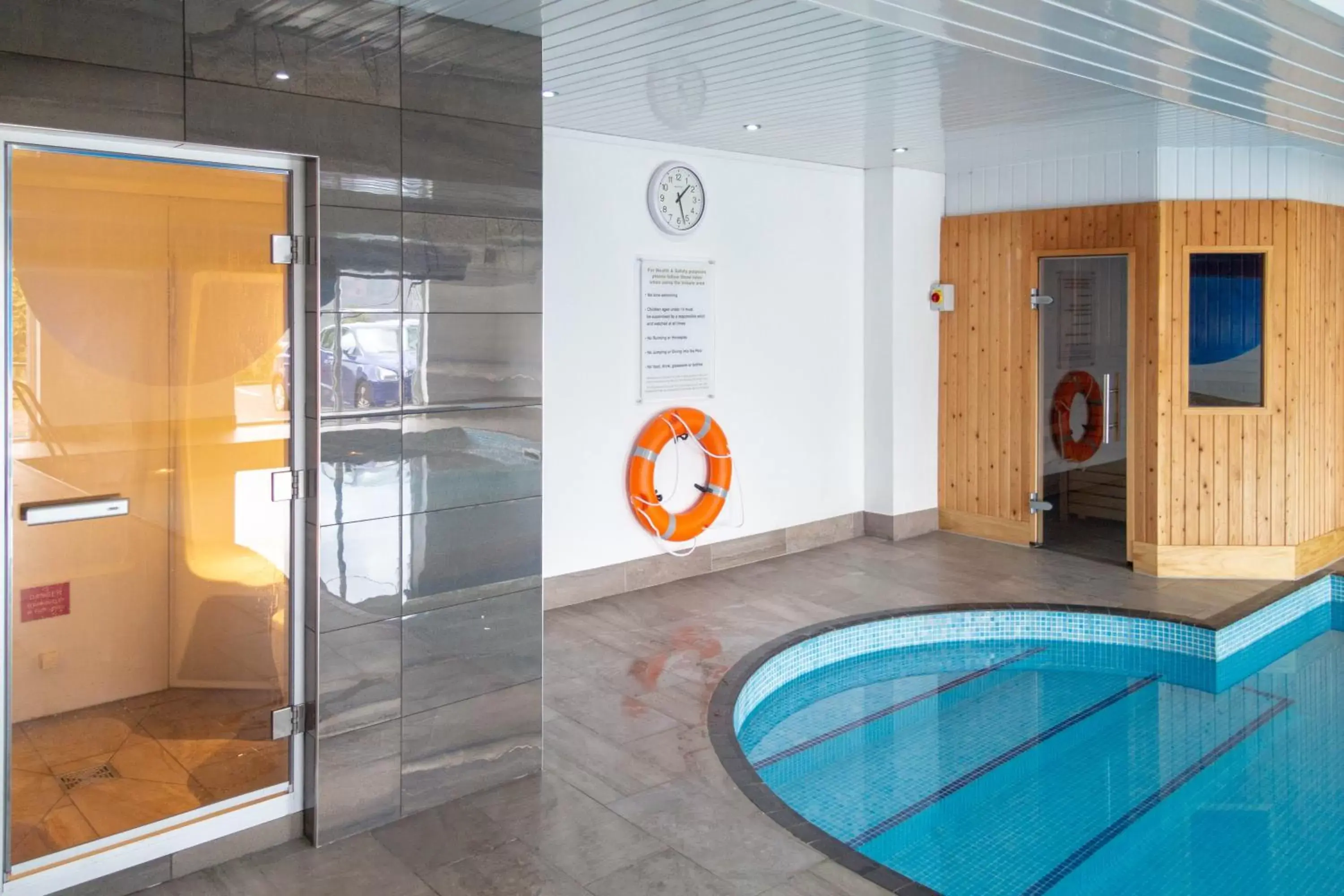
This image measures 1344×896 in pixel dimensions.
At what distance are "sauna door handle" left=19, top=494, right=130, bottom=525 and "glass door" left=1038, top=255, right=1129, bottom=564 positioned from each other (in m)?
5.35

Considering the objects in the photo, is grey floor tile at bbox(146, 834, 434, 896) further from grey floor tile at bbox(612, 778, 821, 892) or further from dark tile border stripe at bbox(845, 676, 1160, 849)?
dark tile border stripe at bbox(845, 676, 1160, 849)

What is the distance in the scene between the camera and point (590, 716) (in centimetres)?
407

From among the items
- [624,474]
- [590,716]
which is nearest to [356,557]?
[590,716]

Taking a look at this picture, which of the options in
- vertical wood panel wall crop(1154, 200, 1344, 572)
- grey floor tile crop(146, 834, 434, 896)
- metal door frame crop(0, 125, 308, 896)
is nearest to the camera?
metal door frame crop(0, 125, 308, 896)

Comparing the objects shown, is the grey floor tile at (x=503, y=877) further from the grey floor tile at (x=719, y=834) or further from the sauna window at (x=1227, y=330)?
the sauna window at (x=1227, y=330)

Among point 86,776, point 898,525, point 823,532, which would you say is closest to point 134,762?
point 86,776

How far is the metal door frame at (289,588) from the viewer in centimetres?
258

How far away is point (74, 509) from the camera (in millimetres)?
2713

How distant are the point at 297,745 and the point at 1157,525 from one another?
4.80 m

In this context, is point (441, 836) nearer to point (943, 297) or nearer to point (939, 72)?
point (939, 72)

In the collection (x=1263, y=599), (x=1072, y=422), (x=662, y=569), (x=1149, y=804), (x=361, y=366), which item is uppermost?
(x=361, y=366)

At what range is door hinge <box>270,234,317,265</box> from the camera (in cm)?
300

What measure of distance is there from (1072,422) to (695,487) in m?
2.40

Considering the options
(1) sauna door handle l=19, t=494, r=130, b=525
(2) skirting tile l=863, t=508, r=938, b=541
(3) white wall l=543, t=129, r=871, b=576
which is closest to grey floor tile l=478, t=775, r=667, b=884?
(1) sauna door handle l=19, t=494, r=130, b=525
